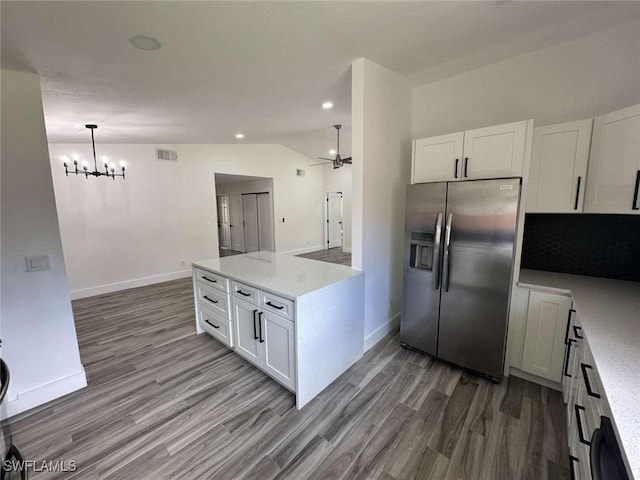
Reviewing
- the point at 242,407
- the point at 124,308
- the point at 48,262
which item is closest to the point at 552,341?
the point at 242,407

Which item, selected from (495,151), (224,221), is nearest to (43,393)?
(495,151)

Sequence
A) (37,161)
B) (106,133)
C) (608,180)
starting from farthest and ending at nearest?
(106,133) < (37,161) < (608,180)

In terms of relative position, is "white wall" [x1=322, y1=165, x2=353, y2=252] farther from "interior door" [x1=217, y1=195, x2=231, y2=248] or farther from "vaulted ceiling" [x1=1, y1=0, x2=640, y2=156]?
"vaulted ceiling" [x1=1, y1=0, x2=640, y2=156]

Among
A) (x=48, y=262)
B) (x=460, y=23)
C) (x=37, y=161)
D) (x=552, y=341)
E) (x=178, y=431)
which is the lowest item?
(x=178, y=431)

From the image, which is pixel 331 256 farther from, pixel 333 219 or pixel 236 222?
pixel 236 222

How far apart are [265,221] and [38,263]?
19.2 feet

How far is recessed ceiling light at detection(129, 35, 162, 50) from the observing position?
1702mm

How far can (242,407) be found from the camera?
6.62 feet

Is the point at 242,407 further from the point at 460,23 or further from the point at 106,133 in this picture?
the point at 106,133

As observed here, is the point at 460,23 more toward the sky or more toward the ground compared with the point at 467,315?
more toward the sky

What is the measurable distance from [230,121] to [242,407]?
369 centimetres

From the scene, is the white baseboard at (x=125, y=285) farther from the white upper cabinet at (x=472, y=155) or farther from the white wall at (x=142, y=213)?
the white upper cabinet at (x=472, y=155)

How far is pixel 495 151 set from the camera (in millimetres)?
2164

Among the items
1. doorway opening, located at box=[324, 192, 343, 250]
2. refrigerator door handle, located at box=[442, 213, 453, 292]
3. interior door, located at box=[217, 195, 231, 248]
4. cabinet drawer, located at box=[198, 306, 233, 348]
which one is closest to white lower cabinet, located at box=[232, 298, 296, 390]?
cabinet drawer, located at box=[198, 306, 233, 348]
